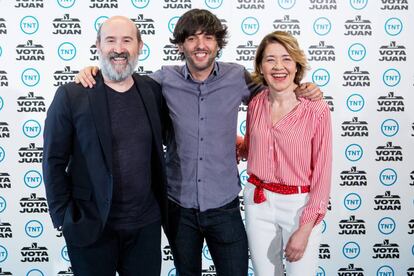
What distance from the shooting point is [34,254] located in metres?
3.02

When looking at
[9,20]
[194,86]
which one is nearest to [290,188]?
[194,86]

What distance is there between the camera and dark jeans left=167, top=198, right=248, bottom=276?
193 centimetres

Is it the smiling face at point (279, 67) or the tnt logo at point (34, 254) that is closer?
the smiling face at point (279, 67)

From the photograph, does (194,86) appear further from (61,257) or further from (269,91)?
(61,257)

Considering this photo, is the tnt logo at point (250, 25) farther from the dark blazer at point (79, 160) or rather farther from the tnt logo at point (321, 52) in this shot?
the dark blazer at point (79, 160)

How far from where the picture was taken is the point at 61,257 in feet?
10.0

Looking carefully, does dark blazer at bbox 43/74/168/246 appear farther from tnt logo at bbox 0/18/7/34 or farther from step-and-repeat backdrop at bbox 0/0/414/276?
tnt logo at bbox 0/18/7/34

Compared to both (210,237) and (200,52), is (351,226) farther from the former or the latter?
(200,52)

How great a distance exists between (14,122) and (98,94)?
4.89ft

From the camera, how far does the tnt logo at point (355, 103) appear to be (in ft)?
9.77

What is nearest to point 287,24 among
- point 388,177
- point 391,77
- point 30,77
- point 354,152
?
point 391,77

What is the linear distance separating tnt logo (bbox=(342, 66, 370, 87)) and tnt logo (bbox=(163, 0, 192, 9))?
1.27 meters

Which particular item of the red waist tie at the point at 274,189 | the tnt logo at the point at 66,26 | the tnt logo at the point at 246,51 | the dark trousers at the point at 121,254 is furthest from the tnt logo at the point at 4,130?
the red waist tie at the point at 274,189

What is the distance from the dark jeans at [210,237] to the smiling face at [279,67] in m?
0.64
